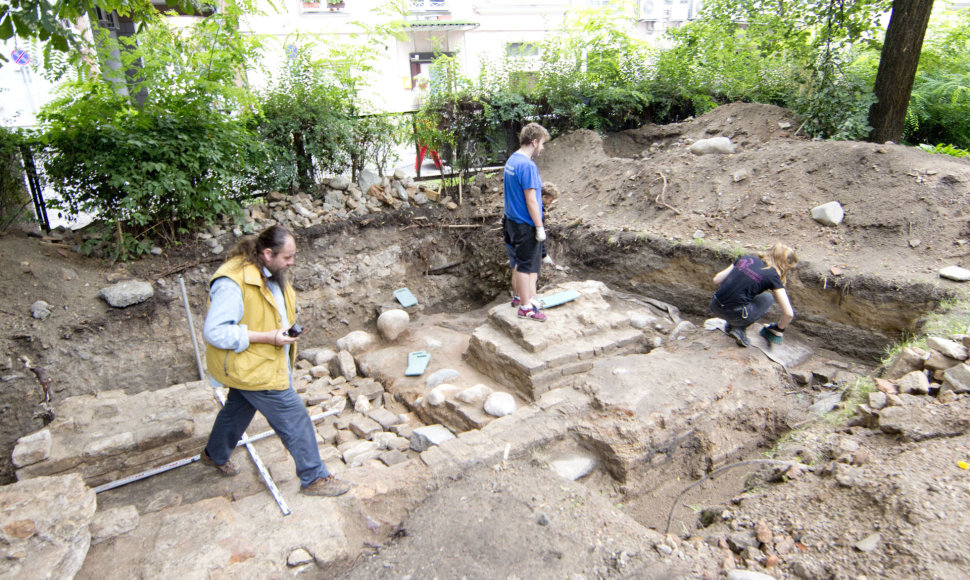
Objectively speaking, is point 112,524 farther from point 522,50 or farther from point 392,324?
point 522,50

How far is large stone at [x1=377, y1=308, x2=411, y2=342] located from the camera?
21.2 feet

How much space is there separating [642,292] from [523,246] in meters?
2.29

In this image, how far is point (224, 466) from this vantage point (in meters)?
3.76

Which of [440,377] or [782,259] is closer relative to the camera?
[782,259]

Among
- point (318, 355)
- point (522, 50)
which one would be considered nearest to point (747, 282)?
point (318, 355)

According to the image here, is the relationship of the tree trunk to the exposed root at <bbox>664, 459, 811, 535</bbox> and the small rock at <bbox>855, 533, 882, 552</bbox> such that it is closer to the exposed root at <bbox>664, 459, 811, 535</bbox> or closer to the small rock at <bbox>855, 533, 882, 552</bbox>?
the exposed root at <bbox>664, 459, 811, 535</bbox>

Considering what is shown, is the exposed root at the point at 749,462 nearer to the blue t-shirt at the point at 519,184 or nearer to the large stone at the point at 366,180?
the blue t-shirt at the point at 519,184

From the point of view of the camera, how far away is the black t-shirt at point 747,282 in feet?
15.9

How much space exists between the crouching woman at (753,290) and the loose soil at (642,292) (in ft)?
2.74

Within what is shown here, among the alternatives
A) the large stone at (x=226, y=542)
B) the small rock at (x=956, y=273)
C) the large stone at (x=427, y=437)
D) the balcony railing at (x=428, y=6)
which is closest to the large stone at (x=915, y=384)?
the small rock at (x=956, y=273)

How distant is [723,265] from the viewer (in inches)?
237

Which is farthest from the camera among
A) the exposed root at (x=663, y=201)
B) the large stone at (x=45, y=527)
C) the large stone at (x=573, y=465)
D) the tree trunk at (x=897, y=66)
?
the tree trunk at (x=897, y=66)

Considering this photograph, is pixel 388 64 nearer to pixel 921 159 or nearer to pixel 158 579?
pixel 921 159

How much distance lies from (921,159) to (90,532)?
336 inches
